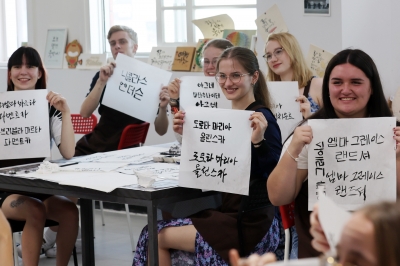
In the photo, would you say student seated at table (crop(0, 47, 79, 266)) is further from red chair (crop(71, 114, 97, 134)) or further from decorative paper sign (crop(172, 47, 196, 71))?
decorative paper sign (crop(172, 47, 196, 71))

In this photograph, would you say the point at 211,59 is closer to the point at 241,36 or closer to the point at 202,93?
the point at 202,93

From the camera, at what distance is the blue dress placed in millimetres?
2779

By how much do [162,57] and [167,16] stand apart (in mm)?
406

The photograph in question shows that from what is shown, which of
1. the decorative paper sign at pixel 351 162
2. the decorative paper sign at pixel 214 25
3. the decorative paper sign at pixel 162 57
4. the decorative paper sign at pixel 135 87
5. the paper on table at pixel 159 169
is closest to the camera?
the decorative paper sign at pixel 351 162

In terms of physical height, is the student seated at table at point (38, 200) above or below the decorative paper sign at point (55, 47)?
below

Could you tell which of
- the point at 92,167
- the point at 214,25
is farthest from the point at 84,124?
the point at 92,167

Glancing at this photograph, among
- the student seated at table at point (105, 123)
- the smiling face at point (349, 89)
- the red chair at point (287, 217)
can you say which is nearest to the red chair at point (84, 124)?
the student seated at table at point (105, 123)

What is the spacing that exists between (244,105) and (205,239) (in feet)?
2.24

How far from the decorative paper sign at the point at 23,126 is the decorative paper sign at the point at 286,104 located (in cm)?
127

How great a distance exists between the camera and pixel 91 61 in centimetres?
605

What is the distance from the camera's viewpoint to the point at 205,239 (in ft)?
9.16

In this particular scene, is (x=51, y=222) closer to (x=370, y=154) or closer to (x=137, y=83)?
(x=137, y=83)

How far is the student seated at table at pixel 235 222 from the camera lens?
9.11 feet

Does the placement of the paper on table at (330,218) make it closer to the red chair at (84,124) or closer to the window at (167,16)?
the red chair at (84,124)
